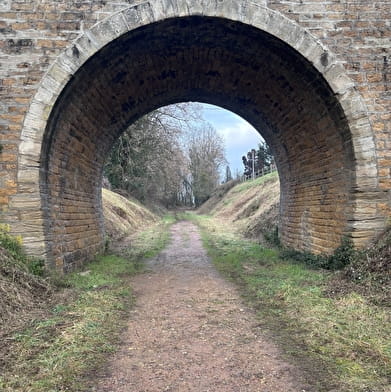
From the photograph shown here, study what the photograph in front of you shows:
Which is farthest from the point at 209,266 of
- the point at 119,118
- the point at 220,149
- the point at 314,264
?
the point at 220,149

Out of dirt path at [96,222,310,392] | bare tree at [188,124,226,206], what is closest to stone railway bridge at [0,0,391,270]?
dirt path at [96,222,310,392]

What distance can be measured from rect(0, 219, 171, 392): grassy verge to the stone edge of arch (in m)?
1.42

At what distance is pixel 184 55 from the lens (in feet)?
27.0

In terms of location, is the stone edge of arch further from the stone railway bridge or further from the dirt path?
the dirt path

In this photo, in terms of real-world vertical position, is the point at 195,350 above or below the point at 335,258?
below

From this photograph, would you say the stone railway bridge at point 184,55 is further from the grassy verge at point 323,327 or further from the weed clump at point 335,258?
the grassy verge at point 323,327

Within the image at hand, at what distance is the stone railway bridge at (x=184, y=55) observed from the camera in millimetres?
6441

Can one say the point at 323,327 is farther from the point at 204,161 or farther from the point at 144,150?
the point at 204,161

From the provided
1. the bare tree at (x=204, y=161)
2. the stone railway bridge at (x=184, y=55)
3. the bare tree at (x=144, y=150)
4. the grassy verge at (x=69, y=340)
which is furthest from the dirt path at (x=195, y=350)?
the bare tree at (x=204, y=161)

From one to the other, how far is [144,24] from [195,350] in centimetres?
566

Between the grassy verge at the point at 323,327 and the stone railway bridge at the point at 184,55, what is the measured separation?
1.80 metres

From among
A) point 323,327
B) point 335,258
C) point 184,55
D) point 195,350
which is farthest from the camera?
point 184,55

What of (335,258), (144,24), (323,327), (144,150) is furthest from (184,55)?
(144,150)

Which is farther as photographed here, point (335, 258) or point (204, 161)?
point (204, 161)
